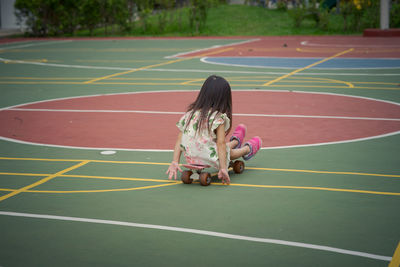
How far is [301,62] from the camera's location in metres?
19.6

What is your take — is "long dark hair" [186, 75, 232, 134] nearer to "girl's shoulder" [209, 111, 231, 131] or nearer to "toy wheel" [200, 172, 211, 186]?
"girl's shoulder" [209, 111, 231, 131]

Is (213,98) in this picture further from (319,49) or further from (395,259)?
(319,49)

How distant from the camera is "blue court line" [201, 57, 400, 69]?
18.1m

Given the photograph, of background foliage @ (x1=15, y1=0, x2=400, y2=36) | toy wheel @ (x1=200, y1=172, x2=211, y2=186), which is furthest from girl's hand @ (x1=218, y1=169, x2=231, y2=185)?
background foliage @ (x1=15, y1=0, x2=400, y2=36)

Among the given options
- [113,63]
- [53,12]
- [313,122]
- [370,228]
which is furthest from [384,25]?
[370,228]

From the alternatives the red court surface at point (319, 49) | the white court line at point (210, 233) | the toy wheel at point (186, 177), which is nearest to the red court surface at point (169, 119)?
the toy wheel at point (186, 177)

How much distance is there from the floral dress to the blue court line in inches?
484

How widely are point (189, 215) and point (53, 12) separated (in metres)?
32.7

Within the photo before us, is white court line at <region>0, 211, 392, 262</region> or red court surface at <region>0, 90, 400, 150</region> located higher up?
red court surface at <region>0, 90, 400, 150</region>

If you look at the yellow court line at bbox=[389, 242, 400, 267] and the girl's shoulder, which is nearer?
the yellow court line at bbox=[389, 242, 400, 267]

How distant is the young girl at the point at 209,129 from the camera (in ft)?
20.0

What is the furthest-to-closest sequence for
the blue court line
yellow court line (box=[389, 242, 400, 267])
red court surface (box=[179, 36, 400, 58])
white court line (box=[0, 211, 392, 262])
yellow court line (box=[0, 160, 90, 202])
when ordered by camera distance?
1. red court surface (box=[179, 36, 400, 58])
2. the blue court line
3. yellow court line (box=[0, 160, 90, 202])
4. white court line (box=[0, 211, 392, 262])
5. yellow court line (box=[389, 242, 400, 267])

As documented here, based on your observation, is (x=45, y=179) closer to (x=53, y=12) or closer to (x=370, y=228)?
(x=370, y=228)

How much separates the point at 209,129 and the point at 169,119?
13.2 feet
